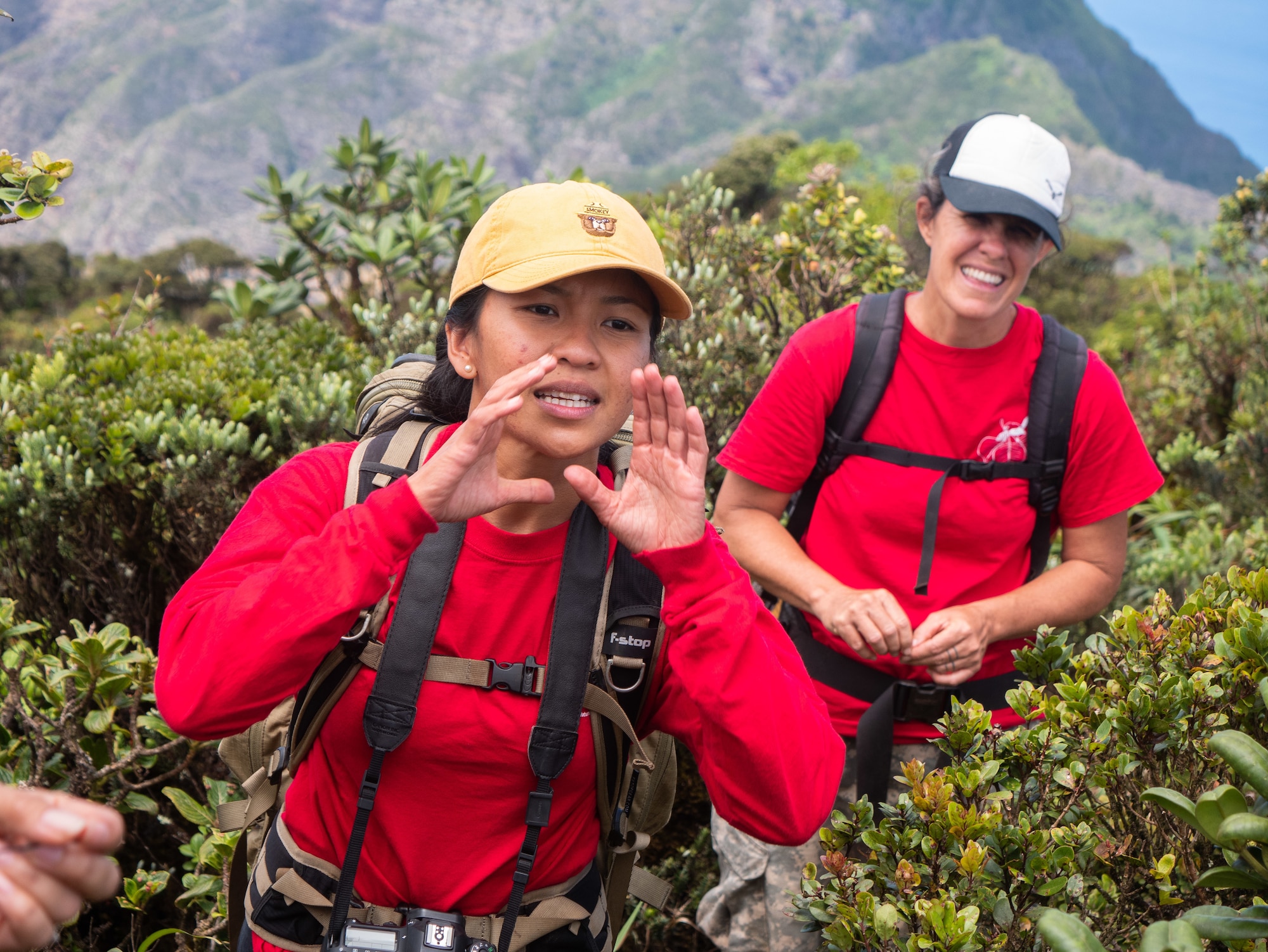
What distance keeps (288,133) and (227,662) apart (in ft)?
625

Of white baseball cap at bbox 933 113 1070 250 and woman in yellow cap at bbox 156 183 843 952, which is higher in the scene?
white baseball cap at bbox 933 113 1070 250

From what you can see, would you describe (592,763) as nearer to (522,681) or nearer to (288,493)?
(522,681)

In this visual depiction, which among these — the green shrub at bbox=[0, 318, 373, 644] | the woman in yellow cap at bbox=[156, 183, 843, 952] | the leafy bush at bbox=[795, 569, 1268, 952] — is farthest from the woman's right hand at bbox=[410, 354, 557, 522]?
the green shrub at bbox=[0, 318, 373, 644]

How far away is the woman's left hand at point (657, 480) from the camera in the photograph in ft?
5.77

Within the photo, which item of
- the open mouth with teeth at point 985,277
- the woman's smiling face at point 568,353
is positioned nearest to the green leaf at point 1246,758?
the woman's smiling face at point 568,353

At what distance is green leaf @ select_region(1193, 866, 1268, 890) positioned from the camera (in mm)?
1294

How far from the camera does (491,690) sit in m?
1.82

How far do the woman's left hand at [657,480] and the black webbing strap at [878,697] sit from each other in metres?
0.90

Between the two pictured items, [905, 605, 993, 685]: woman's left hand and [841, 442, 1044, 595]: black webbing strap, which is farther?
[841, 442, 1044, 595]: black webbing strap

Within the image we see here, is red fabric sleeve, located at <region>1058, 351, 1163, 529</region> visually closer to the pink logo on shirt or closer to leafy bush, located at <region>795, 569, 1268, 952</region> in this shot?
the pink logo on shirt

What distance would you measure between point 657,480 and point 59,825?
3.75 feet

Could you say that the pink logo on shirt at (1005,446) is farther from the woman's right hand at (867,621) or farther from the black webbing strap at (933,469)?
the woman's right hand at (867,621)

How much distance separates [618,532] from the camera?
1790mm

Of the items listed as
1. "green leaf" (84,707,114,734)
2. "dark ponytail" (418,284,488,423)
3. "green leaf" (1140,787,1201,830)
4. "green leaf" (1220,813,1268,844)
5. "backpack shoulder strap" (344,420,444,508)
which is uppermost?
"dark ponytail" (418,284,488,423)
